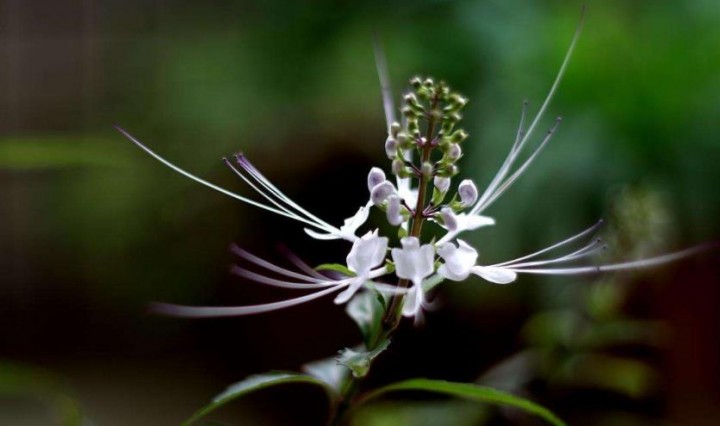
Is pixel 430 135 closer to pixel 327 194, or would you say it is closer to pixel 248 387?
pixel 248 387

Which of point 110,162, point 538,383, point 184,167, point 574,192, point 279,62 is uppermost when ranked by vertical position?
point 279,62

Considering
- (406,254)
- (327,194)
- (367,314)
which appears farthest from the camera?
(327,194)

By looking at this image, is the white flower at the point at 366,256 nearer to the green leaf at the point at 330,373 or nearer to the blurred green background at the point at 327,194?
the green leaf at the point at 330,373

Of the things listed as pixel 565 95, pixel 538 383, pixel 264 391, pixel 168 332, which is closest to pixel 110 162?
pixel 538 383

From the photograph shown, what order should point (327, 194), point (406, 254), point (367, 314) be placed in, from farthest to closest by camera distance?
point (327, 194)
point (367, 314)
point (406, 254)

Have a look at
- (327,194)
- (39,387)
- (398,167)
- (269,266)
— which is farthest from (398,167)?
(327,194)

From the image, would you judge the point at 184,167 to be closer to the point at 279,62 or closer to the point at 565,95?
the point at 279,62
